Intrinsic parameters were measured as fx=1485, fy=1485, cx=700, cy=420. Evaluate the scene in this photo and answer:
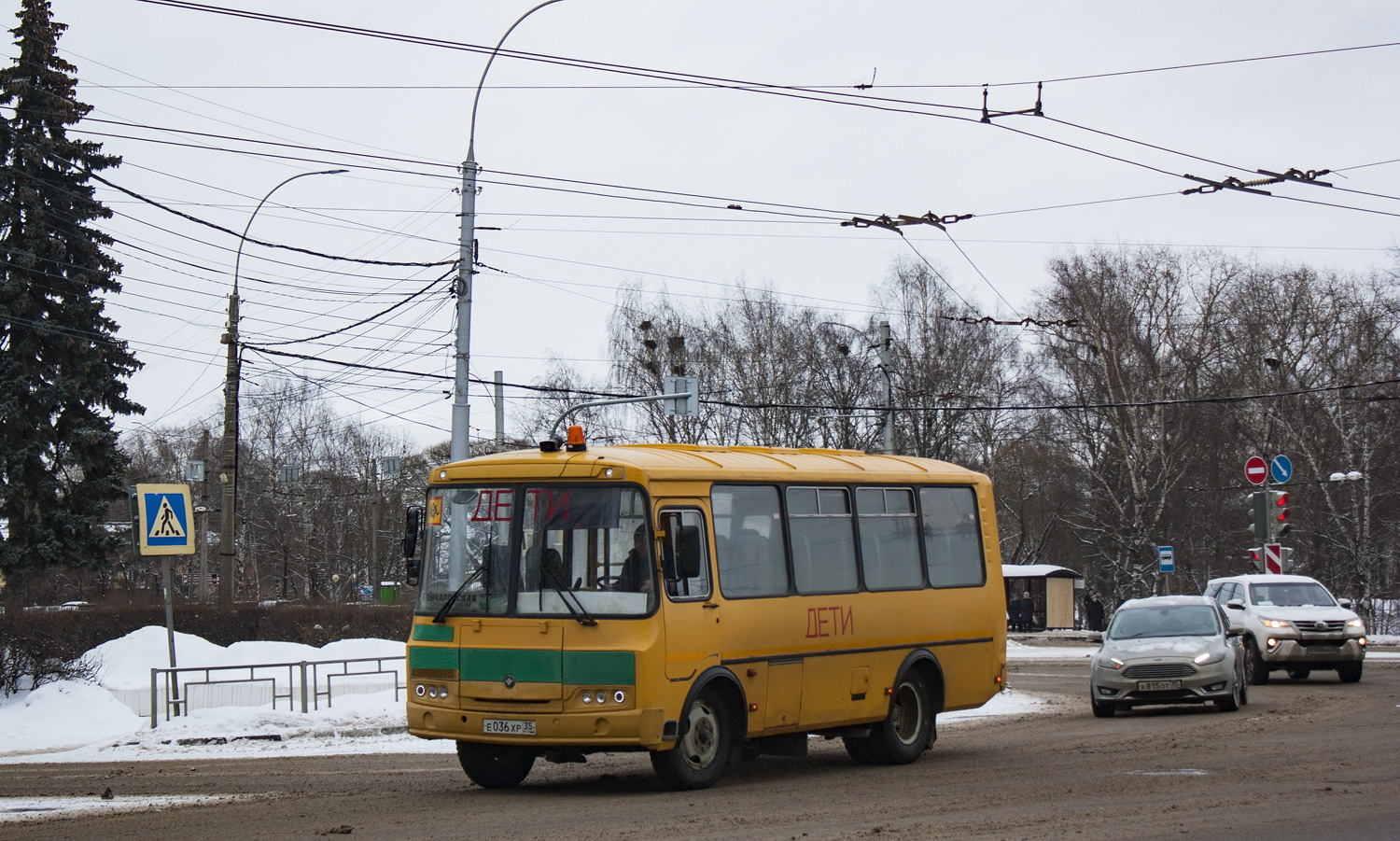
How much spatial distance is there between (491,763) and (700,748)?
179 centimetres

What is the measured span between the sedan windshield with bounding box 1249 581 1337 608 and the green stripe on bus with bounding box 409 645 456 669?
1699 centimetres

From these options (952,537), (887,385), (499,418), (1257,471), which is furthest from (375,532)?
(952,537)

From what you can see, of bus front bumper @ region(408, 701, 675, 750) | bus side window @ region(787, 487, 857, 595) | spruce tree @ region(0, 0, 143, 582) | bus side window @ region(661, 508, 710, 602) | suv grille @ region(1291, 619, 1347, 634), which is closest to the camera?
bus front bumper @ region(408, 701, 675, 750)

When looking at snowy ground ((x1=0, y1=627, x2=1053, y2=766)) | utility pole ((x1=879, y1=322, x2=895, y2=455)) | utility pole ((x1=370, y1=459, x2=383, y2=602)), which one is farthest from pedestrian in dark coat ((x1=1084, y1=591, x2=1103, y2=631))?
utility pole ((x1=370, y1=459, x2=383, y2=602))

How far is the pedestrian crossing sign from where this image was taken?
58.4 feet

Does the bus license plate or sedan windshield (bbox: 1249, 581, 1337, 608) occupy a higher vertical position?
sedan windshield (bbox: 1249, 581, 1337, 608)

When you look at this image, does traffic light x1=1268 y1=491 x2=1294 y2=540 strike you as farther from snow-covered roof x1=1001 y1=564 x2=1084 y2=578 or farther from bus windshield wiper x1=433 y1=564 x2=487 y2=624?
snow-covered roof x1=1001 y1=564 x2=1084 y2=578

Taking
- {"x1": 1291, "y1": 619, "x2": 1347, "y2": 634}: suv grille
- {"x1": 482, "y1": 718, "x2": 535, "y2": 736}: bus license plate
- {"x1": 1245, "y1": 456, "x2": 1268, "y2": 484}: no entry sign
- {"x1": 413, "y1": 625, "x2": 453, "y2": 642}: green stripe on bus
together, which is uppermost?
{"x1": 1245, "y1": 456, "x2": 1268, "y2": 484}: no entry sign

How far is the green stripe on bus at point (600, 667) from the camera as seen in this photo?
1102 centimetres

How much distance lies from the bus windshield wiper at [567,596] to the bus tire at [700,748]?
3.50ft

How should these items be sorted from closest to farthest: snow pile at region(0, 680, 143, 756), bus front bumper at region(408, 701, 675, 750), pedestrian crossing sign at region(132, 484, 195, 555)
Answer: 1. bus front bumper at region(408, 701, 675, 750)
2. pedestrian crossing sign at region(132, 484, 195, 555)
3. snow pile at region(0, 680, 143, 756)

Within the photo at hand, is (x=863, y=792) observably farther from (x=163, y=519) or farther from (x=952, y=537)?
(x=163, y=519)

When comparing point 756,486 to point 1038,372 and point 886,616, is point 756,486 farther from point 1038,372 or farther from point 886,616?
point 1038,372

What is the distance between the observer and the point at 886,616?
13914 millimetres
